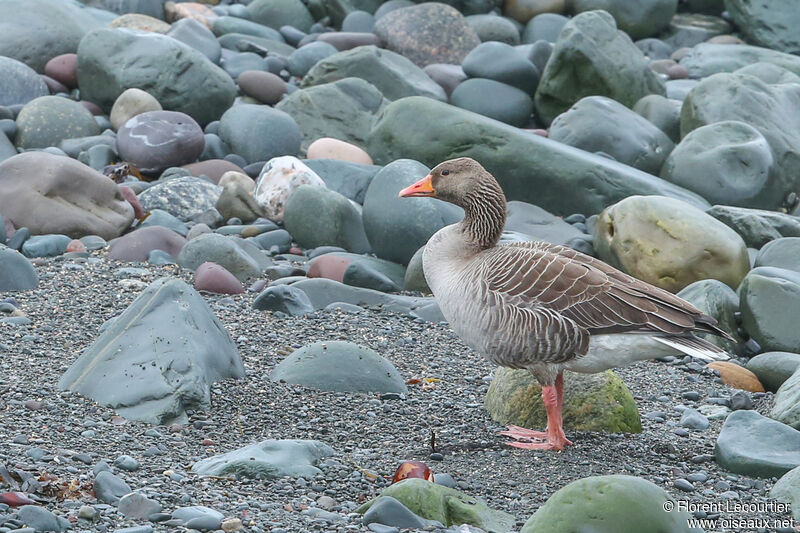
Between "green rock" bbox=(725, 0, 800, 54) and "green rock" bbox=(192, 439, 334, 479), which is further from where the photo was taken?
"green rock" bbox=(725, 0, 800, 54)

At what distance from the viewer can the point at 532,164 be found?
1130 centimetres

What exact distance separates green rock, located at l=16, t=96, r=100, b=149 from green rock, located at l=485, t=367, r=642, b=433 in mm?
7659

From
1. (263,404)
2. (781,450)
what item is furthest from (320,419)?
(781,450)

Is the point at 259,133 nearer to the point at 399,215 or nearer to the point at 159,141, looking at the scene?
the point at 159,141

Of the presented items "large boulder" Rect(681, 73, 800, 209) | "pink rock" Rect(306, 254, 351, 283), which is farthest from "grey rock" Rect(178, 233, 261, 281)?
"large boulder" Rect(681, 73, 800, 209)

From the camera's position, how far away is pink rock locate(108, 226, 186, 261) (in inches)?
367

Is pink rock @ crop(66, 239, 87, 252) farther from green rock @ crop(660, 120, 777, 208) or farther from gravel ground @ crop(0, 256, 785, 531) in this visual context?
green rock @ crop(660, 120, 777, 208)

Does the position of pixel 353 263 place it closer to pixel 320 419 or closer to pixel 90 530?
pixel 320 419

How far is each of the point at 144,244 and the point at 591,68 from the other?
23.8 ft

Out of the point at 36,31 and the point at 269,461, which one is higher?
the point at 269,461

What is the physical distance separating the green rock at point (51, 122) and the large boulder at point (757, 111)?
774 centimetres

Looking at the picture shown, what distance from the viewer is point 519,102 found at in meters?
15.0

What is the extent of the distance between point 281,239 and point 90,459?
17.6 ft

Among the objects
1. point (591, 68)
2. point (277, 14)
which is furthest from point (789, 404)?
point (277, 14)
